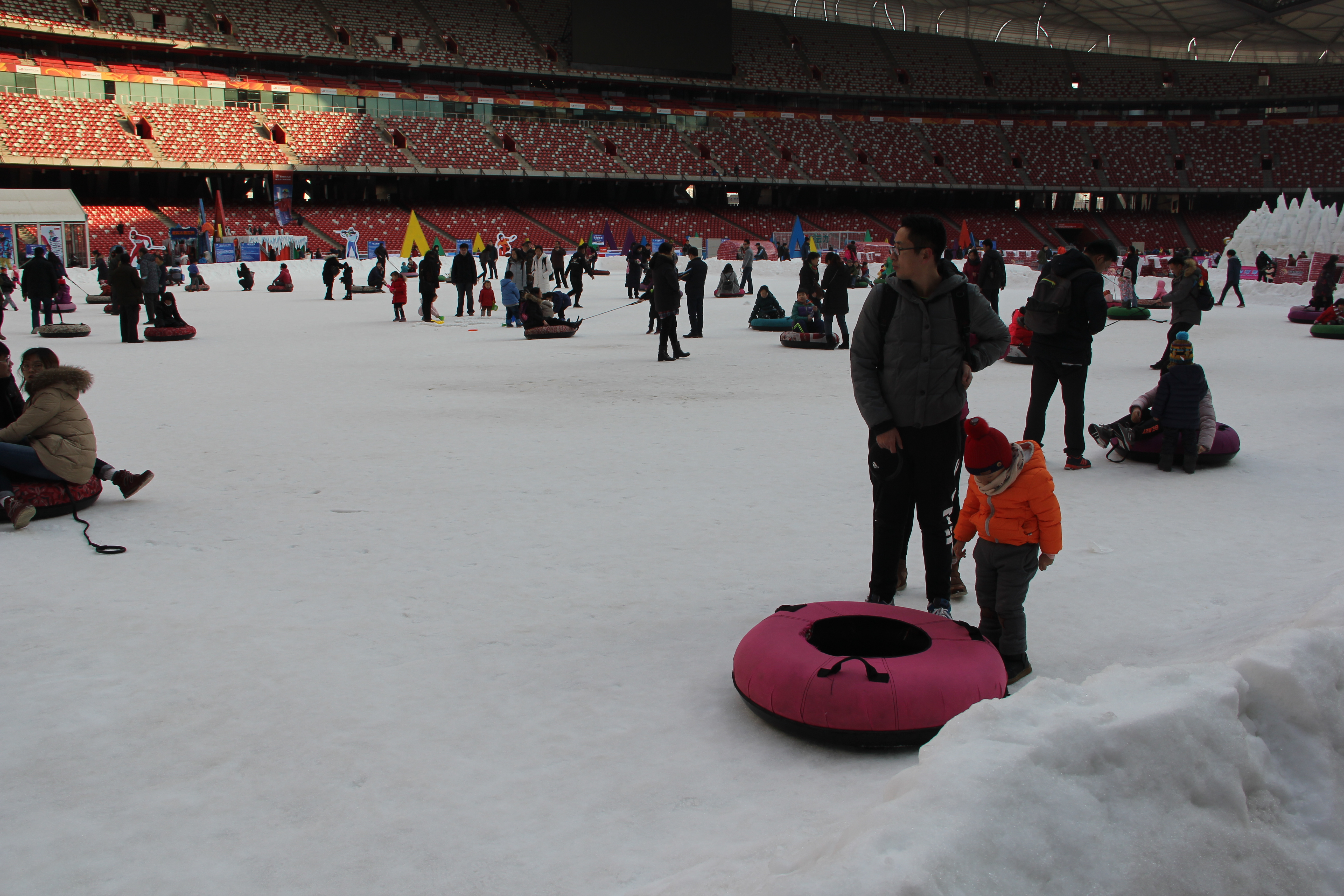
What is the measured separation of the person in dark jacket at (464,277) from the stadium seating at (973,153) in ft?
142

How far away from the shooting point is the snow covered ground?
7.56 ft

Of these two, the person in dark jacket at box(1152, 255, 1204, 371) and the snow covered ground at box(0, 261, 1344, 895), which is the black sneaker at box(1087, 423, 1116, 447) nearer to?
the snow covered ground at box(0, 261, 1344, 895)

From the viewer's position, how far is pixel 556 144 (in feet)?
177

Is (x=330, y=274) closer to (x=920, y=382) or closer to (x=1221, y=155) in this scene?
(x=920, y=382)

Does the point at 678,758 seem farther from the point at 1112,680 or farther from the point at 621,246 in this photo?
the point at 621,246

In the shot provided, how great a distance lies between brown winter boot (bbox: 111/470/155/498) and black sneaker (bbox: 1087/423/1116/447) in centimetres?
677

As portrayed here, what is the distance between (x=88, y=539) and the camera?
553 cm

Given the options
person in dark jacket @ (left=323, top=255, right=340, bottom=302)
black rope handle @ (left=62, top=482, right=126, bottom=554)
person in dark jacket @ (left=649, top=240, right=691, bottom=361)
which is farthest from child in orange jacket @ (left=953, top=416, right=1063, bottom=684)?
person in dark jacket @ (left=323, top=255, right=340, bottom=302)

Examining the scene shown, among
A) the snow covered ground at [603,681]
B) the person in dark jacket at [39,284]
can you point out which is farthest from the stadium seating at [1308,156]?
the person in dark jacket at [39,284]

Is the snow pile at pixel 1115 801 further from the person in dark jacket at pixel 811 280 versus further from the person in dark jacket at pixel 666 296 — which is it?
the person in dark jacket at pixel 811 280

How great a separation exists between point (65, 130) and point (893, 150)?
43.0 meters

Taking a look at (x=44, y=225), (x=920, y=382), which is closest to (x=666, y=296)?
(x=920, y=382)

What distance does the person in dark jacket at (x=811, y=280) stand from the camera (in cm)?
1683

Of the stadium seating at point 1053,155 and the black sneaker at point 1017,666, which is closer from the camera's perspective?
the black sneaker at point 1017,666
